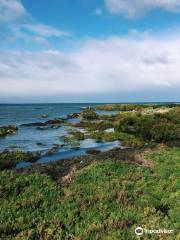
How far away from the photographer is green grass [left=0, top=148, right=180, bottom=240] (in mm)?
11141

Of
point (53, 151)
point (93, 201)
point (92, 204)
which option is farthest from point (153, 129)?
point (92, 204)

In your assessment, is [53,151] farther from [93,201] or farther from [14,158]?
[93,201]

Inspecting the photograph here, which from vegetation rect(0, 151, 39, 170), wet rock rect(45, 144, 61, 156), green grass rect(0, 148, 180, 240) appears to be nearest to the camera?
green grass rect(0, 148, 180, 240)

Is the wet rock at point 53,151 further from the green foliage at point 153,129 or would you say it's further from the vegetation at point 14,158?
the green foliage at point 153,129

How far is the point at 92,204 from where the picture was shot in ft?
43.9

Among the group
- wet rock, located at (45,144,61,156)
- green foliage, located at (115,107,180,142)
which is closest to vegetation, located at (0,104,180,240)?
wet rock, located at (45,144,61,156)

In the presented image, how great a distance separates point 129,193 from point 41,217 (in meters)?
4.50

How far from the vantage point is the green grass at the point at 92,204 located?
36.6ft

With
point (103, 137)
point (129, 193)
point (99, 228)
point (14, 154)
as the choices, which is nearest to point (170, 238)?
point (99, 228)

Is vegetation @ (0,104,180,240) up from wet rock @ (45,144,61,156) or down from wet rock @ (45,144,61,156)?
up

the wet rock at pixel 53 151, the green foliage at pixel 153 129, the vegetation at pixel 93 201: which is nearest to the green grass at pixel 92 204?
the vegetation at pixel 93 201

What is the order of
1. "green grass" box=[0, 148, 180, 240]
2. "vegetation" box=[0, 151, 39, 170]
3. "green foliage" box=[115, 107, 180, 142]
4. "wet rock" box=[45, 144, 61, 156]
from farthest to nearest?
"green foliage" box=[115, 107, 180, 142] → "wet rock" box=[45, 144, 61, 156] → "vegetation" box=[0, 151, 39, 170] → "green grass" box=[0, 148, 180, 240]

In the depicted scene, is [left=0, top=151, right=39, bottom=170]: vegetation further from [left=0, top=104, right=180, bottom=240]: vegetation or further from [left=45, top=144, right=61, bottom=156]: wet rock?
[left=0, top=104, right=180, bottom=240]: vegetation

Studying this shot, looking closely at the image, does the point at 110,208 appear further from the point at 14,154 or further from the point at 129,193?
the point at 14,154
